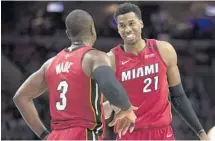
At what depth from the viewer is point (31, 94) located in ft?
16.7

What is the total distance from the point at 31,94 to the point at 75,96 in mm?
609

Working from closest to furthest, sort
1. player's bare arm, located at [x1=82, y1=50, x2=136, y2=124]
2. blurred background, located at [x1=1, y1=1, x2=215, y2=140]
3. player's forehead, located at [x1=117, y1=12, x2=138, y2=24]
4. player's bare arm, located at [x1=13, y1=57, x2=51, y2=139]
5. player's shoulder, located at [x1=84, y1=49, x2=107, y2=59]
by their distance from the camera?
player's bare arm, located at [x1=82, y1=50, x2=136, y2=124], player's shoulder, located at [x1=84, y1=49, x2=107, y2=59], player's bare arm, located at [x1=13, y1=57, x2=51, y2=139], player's forehead, located at [x1=117, y1=12, x2=138, y2=24], blurred background, located at [x1=1, y1=1, x2=215, y2=140]

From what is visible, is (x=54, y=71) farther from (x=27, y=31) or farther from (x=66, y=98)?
(x=27, y=31)

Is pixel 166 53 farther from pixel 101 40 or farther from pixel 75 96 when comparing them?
pixel 101 40

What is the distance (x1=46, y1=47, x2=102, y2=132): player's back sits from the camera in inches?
→ 182

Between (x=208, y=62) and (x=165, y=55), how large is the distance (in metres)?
6.04

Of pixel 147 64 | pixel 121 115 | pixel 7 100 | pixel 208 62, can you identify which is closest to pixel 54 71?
pixel 121 115

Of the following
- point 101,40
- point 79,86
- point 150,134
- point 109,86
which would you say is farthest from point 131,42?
point 101,40

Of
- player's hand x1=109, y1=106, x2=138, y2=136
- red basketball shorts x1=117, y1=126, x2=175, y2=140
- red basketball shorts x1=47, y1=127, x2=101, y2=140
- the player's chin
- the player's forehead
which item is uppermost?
the player's forehead

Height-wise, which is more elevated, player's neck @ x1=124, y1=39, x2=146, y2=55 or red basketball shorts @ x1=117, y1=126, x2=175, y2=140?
player's neck @ x1=124, y1=39, x2=146, y2=55

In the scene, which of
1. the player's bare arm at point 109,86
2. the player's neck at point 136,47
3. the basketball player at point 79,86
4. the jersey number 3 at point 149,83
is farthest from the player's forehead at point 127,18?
the player's bare arm at point 109,86

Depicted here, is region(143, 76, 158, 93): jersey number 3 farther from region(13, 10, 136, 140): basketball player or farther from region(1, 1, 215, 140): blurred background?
region(1, 1, 215, 140): blurred background

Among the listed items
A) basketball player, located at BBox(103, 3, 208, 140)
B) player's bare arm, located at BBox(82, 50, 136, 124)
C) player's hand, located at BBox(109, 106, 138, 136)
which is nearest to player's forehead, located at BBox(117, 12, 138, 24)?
basketball player, located at BBox(103, 3, 208, 140)

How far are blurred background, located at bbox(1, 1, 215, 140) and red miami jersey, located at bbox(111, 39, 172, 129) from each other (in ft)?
15.9
